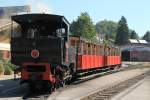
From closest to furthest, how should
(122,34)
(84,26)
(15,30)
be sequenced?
(15,30)
(84,26)
(122,34)

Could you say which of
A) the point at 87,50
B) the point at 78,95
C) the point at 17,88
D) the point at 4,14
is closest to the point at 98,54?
the point at 87,50

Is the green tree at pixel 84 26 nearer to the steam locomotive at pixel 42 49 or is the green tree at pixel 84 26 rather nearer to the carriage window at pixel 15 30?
the carriage window at pixel 15 30

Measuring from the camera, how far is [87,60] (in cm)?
2956

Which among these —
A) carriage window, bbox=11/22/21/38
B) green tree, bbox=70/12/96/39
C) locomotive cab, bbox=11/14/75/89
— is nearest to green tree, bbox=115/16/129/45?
green tree, bbox=70/12/96/39

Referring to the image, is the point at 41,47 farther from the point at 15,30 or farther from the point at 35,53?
the point at 15,30

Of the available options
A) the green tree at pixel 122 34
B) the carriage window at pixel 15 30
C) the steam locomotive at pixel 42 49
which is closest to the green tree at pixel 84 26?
the green tree at pixel 122 34

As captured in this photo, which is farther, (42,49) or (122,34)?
(122,34)

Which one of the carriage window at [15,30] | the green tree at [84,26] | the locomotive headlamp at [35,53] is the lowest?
the locomotive headlamp at [35,53]

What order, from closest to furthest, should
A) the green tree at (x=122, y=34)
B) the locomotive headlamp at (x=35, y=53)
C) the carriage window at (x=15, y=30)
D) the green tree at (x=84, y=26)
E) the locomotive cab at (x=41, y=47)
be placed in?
1. the locomotive cab at (x=41, y=47)
2. the locomotive headlamp at (x=35, y=53)
3. the carriage window at (x=15, y=30)
4. the green tree at (x=84, y=26)
5. the green tree at (x=122, y=34)

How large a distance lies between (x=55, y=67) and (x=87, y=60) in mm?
9018

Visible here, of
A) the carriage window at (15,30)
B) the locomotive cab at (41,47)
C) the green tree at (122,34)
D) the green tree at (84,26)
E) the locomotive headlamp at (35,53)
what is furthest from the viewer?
the green tree at (122,34)

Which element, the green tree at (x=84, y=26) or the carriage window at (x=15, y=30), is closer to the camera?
the carriage window at (x=15, y=30)

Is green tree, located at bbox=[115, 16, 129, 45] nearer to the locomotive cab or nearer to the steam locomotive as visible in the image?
the steam locomotive

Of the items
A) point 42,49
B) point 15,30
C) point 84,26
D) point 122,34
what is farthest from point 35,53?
point 122,34
